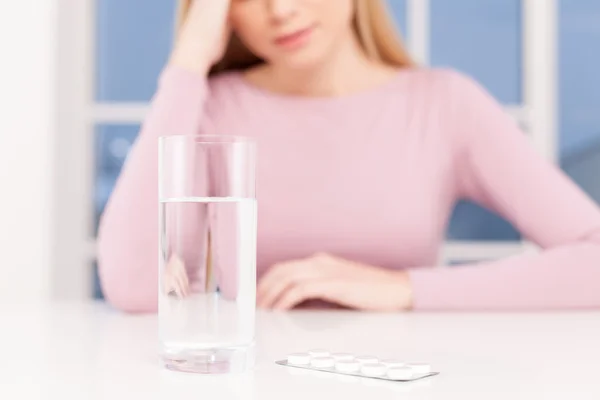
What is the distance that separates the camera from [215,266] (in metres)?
0.64

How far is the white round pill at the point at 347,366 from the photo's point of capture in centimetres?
61

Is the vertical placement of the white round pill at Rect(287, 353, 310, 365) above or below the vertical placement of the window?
below

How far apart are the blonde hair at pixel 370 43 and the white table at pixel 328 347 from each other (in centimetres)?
66

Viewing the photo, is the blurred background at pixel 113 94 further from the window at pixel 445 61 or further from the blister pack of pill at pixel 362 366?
the blister pack of pill at pixel 362 366

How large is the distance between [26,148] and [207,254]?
1.27m

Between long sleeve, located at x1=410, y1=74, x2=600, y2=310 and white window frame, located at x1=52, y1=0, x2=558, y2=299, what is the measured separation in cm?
42

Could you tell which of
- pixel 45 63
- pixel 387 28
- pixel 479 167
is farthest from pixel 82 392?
pixel 45 63

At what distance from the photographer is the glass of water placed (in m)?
0.63

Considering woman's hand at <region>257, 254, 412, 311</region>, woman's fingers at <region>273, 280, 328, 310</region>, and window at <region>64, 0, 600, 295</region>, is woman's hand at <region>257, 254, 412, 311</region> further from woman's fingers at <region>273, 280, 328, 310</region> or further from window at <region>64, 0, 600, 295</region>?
window at <region>64, 0, 600, 295</region>

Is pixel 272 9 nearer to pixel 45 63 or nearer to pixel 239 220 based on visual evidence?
pixel 45 63

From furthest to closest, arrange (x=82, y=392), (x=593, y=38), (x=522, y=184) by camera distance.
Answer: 1. (x=593, y=38)
2. (x=522, y=184)
3. (x=82, y=392)

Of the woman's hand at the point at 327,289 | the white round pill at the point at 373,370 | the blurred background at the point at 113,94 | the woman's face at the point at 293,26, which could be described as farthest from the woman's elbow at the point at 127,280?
the white round pill at the point at 373,370

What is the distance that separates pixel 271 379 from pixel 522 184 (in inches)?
37.0

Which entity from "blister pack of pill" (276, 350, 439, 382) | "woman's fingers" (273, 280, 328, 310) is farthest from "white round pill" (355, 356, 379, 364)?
"woman's fingers" (273, 280, 328, 310)
